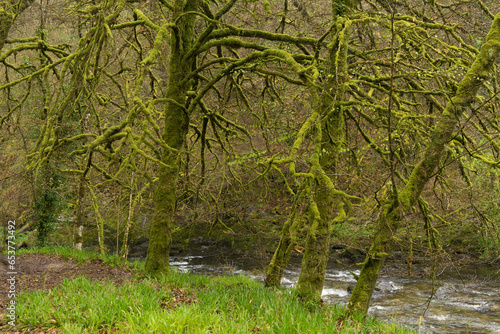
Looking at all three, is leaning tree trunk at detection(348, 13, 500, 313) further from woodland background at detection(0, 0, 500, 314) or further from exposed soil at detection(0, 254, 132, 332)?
exposed soil at detection(0, 254, 132, 332)

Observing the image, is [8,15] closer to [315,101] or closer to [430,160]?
[315,101]

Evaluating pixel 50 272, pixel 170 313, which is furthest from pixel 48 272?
pixel 170 313

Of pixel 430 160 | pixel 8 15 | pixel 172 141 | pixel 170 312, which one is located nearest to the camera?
pixel 170 312

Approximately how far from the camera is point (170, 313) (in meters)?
4.22

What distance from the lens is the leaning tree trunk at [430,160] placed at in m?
4.93

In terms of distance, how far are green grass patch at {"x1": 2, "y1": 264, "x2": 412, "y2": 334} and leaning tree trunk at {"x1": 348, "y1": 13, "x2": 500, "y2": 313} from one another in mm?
521

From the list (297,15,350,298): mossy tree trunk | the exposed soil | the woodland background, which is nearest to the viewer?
the woodland background

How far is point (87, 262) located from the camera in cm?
862

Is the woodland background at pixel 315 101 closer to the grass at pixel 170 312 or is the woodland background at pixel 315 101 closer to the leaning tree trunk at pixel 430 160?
the leaning tree trunk at pixel 430 160

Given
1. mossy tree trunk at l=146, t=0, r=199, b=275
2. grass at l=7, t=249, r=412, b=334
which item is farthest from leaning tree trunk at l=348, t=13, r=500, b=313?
mossy tree trunk at l=146, t=0, r=199, b=275

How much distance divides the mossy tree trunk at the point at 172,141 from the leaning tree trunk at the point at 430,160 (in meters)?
3.55

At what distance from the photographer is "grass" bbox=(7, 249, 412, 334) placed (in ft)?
13.2

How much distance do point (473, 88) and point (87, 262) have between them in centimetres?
826

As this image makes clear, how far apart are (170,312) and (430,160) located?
156 inches
